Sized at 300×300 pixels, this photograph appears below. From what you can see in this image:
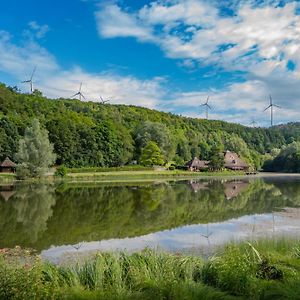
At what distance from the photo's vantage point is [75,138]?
9700 cm

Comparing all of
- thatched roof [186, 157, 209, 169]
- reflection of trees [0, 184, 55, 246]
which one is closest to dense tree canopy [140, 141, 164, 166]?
thatched roof [186, 157, 209, 169]

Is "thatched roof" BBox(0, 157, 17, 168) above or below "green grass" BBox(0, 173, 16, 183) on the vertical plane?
above

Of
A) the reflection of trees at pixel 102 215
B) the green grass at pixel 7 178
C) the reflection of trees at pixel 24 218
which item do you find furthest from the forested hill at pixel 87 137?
the reflection of trees at pixel 102 215

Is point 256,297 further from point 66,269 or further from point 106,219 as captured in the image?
point 106,219

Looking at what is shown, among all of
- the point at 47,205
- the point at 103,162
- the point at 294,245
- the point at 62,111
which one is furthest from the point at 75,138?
the point at 294,245

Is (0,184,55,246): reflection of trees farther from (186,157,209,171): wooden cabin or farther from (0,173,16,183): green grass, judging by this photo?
(186,157,209,171): wooden cabin

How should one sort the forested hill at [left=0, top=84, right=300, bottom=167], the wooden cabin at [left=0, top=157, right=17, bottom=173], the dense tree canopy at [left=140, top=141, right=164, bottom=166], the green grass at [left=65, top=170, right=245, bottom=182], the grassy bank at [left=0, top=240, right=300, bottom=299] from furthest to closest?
the dense tree canopy at [left=140, top=141, right=164, bottom=166], the forested hill at [left=0, top=84, right=300, bottom=167], the wooden cabin at [left=0, top=157, right=17, bottom=173], the green grass at [left=65, top=170, right=245, bottom=182], the grassy bank at [left=0, top=240, right=300, bottom=299]

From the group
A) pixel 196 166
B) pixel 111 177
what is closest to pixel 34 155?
pixel 111 177

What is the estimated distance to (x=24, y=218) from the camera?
27062 mm

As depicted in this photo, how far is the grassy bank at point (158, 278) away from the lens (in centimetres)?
826

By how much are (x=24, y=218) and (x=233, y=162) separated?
334 feet

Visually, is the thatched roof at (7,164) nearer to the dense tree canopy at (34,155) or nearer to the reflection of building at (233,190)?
the dense tree canopy at (34,155)

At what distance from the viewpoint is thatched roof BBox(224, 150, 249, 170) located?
399 ft

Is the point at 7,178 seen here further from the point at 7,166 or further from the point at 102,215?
the point at 102,215
